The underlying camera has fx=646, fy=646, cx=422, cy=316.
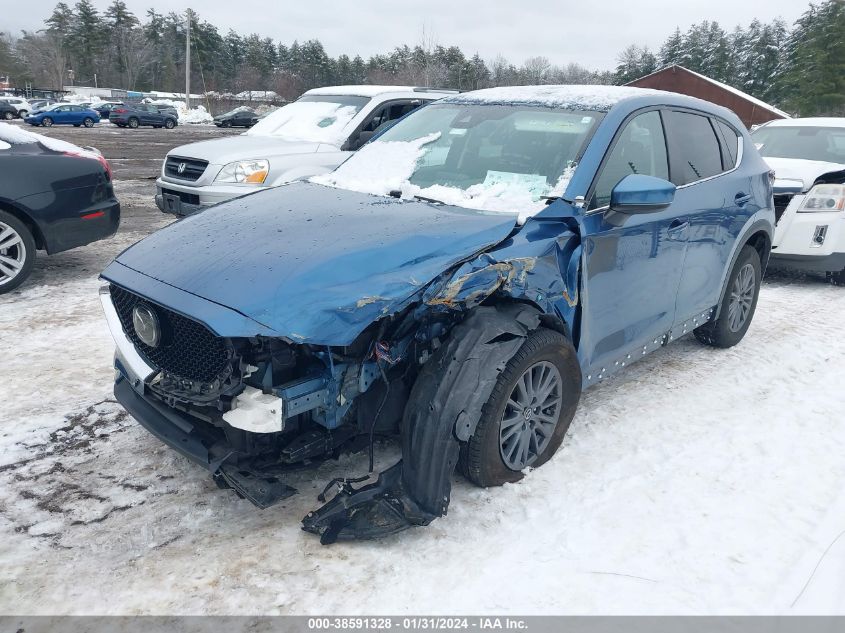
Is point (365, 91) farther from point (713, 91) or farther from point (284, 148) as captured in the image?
point (713, 91)

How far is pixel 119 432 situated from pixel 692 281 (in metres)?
3.50

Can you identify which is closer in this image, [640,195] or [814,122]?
[640,195]

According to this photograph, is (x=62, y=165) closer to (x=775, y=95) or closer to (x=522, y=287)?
(x=522, y=287)

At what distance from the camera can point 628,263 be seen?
3426mm

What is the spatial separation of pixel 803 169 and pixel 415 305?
20.4 feet

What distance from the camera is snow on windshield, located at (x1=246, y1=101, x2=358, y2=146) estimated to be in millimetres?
7676

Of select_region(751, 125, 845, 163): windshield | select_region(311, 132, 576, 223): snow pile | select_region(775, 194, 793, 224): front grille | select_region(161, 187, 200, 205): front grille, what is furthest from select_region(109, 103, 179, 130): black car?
select_region(311, 132, 576, 223): snow pile

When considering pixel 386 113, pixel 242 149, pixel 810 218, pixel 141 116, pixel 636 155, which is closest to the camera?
pixel 636 155

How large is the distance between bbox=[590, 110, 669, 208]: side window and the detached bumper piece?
168cm

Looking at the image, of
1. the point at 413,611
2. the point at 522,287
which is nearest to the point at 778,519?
the point at 522,287

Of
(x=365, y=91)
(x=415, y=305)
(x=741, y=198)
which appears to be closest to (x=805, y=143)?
(x=741, y=198)

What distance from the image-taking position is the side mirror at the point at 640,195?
3127 mm

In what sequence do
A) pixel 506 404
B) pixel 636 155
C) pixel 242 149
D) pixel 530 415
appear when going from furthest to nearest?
pixel 242 149 < pixel 636 155 < pixel 530 415 < pixel 506 404

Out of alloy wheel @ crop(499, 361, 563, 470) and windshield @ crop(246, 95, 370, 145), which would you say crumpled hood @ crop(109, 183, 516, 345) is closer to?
alloy wheel @ crop(499, 361, 563, 470)
